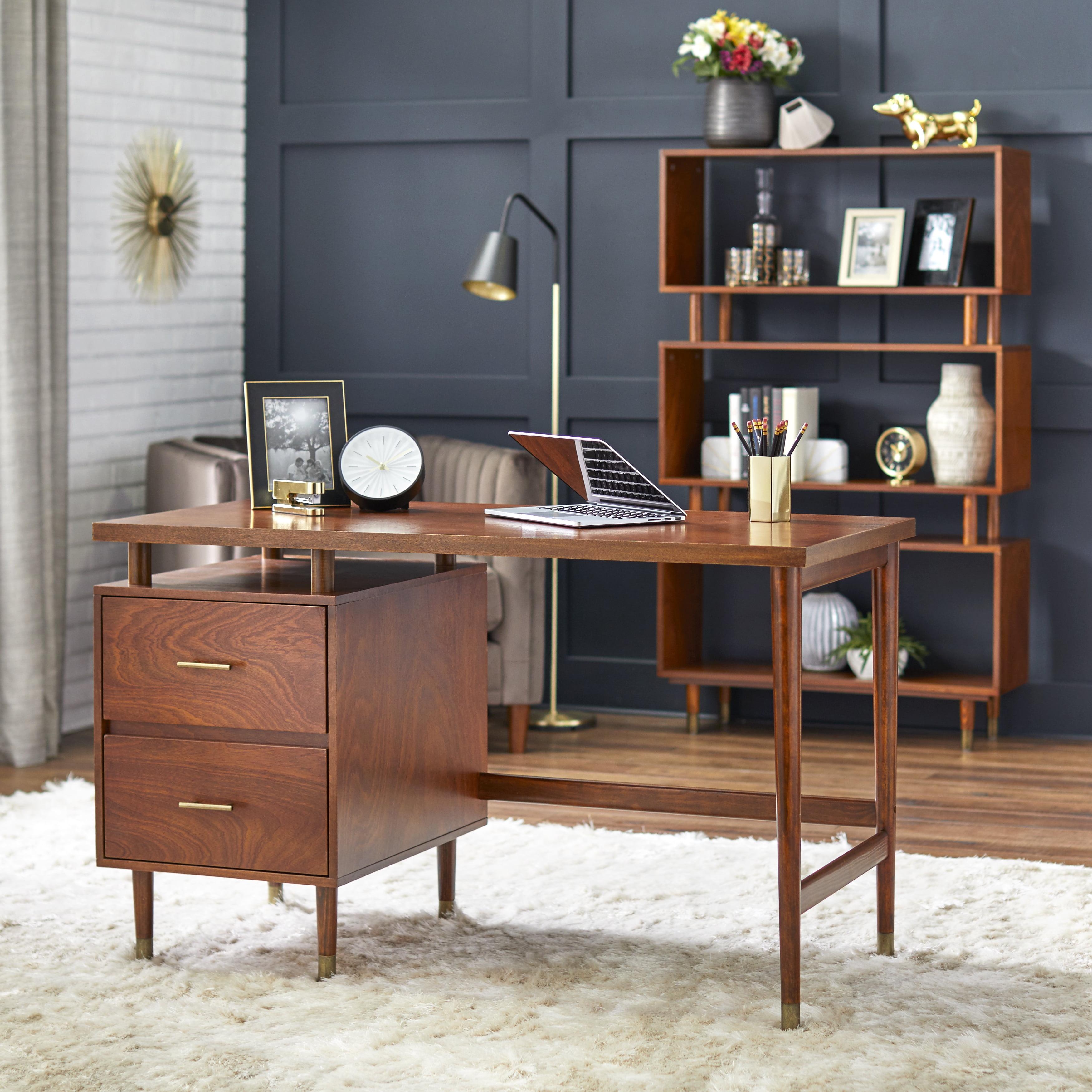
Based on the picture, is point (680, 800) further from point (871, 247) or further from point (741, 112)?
point (741, 112)

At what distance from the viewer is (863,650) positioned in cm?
491

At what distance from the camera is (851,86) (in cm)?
509

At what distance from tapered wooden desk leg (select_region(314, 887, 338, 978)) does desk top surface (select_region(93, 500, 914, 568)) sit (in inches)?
23.1

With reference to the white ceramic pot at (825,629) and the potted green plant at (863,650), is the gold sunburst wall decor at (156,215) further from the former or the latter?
the potted green plant at (863,650)

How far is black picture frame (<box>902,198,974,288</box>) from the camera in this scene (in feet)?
15.8

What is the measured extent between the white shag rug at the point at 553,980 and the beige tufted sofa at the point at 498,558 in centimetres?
106

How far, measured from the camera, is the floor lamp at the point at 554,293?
15.9ft

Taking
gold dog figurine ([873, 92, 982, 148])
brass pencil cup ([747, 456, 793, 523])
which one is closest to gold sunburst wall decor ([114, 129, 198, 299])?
gold dog figurine ([873, 92, 982, 148])

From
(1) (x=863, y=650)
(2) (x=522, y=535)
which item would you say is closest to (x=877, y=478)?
(1) (x=863, y=650)

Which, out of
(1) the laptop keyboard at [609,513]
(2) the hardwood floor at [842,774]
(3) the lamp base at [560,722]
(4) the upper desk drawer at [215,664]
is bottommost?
(2) the hardwood floor at [842,774]

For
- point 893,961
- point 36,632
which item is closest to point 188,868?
point 893,961

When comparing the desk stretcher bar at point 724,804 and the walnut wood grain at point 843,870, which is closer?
the walnut wood grain at point 843,870

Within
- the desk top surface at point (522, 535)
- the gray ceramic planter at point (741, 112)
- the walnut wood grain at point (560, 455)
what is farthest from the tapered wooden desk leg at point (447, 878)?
the gray ceramic planter at point (741, 112)

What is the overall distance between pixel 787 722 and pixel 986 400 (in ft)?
8.42
